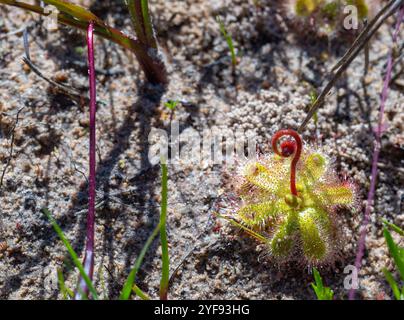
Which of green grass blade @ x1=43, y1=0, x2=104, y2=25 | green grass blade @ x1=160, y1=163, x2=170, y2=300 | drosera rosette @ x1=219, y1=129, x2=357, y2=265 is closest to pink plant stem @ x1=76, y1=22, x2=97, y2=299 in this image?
green grass blade @ x1=43, y1=0, x2=104, y2=25

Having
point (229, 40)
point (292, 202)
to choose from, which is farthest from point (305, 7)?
point (292, 202)

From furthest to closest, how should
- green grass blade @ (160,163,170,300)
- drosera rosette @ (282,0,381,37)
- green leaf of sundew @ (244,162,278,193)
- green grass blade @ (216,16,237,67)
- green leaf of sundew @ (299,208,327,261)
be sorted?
drosera rosette @ (282,0,381,37)
green grass blade @ (216,16,237,67)
green leaf of sundew @ (244,162,278,193)
green leaf of sundew @ (299,208,327,261)
green grass blade @ (160,163,170,300)

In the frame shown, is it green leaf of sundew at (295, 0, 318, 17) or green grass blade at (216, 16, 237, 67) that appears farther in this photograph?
green leaf of sundew at (295, 0, 318, 17)

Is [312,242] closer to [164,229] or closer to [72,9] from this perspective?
[164,229]

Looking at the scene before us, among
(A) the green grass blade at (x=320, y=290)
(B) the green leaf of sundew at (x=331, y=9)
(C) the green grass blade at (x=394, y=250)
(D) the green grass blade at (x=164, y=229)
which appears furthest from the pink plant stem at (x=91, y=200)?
(B) the green leaf of sundew at (x=331, y=9)

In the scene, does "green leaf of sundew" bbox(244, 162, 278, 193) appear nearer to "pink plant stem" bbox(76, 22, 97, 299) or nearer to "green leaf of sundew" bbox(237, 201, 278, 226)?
"green leaf of sundew" bbox(237, 201, 278, 226)

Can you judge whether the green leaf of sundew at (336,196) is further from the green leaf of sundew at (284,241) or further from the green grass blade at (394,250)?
the green grass blade at (394,250)

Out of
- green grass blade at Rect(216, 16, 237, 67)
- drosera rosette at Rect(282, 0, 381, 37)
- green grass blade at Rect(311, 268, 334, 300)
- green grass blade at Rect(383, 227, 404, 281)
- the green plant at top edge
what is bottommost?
green grass blade at Rect(311, 268, 334, 300)
